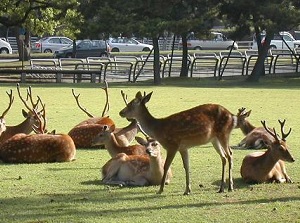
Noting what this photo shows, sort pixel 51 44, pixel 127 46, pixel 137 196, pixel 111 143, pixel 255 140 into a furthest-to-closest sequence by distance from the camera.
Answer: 1. pixel 127 46
2. pixel 51 44
3. pixel 255 140
4. pixel 111 143
5. pixel 137 196

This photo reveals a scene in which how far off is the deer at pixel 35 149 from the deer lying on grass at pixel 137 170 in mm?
1649

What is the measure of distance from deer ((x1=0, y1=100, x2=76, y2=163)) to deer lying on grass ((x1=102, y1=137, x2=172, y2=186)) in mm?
1649

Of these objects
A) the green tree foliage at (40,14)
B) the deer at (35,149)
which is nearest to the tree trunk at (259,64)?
the green tree foliage at (40,14)

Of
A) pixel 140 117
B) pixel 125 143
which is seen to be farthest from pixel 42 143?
pixel 140 117

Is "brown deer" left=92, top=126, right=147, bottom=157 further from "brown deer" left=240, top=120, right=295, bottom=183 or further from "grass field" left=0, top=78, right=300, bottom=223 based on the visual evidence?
"brown deer" left=240, top=120, right=295, bottom=183

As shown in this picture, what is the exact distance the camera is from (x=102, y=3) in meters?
28.8

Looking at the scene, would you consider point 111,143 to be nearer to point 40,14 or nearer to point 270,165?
point 270,165

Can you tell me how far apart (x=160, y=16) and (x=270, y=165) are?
1995 cm

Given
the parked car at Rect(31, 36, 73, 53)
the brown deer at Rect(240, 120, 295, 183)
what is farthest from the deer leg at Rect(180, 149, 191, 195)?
the parked car at Rect(31, 36, 73, 53)

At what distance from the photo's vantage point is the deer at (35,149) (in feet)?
34.3

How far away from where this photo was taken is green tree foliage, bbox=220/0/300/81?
2822cm

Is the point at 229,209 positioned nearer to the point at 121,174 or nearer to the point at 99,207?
the point at 99,207

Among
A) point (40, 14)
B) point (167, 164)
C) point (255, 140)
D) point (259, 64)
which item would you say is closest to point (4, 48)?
point (40, 14)

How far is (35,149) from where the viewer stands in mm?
10477
